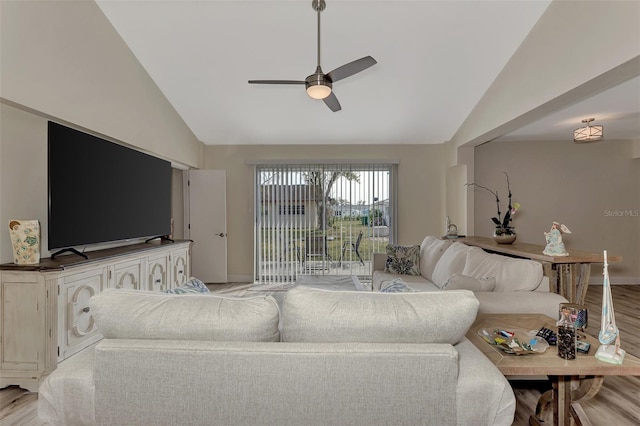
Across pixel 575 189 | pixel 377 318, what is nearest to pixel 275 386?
pixel 377 318

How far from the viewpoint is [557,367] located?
1.28 m

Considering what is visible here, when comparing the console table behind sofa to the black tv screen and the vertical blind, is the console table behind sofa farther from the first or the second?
the black tv screen

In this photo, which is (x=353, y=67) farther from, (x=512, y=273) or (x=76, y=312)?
(x=76, y=312)

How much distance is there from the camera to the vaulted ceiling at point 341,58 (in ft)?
10.4

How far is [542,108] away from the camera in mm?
3166

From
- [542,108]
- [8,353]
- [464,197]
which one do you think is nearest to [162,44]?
[8,353]

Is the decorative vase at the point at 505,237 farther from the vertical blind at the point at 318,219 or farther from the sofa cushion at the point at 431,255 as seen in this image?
the vertical blind at the point at 318,219

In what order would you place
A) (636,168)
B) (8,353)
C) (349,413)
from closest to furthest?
(349,413)
(8,353)
(636,168)

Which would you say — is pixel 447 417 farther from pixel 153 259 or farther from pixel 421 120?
pixel 421 120

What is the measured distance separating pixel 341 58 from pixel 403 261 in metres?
2.44

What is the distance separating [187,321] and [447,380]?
0.90 m

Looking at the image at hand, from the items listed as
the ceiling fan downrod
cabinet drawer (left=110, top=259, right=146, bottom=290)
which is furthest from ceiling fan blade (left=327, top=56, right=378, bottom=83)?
cabinet drawer (left=110, top=259, right=146, bottom=290)

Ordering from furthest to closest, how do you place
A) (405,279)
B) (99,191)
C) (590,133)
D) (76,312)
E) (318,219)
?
(318,219)
(590,133)
(405,279)
(99,191)
(76,312)

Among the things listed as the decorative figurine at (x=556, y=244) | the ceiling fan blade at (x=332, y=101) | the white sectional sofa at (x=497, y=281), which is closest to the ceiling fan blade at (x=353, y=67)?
the ceiling fan blade at (x=332, y=101)
